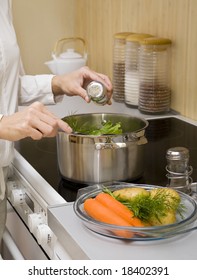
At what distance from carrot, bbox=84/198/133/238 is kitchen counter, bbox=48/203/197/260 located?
22 millimetres

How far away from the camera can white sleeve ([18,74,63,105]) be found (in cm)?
140

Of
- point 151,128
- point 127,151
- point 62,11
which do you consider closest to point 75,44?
point 62,11

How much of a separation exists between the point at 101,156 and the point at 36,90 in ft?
1.31

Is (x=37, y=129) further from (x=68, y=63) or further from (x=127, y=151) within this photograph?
(x=68, y=63)

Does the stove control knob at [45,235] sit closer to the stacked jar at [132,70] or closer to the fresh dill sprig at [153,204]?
the fresh dill sprig at [153,204]

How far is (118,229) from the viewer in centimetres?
82

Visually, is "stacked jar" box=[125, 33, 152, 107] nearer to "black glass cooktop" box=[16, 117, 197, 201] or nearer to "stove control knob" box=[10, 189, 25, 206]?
"black glass cooktop" box=[16, 117, 197, 201]

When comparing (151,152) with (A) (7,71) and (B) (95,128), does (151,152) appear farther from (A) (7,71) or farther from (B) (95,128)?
(A) (7,71)

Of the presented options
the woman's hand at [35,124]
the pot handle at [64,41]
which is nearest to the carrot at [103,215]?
the woman's hand at [35,124]

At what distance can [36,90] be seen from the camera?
1394 millimetres

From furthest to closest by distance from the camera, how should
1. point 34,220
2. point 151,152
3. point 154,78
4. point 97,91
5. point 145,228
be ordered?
point 154,78
point 151,152
point 97,91
point 34,220
point 145,228

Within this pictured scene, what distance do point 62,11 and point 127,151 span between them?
4.11 ft

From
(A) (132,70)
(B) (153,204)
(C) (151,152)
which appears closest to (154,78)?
(A) (132,70)

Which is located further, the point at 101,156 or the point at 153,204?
the point at 101,156
